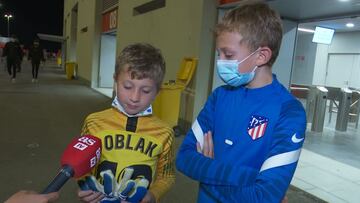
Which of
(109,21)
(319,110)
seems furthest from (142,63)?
(109,21)

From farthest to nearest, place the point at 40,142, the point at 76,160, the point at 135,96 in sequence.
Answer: the point at 40,142 < the point at 135,96 < the point at 76,160

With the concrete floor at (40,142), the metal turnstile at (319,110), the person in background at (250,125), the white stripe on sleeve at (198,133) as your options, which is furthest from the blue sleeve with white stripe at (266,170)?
the metal turnstile at (319,110)

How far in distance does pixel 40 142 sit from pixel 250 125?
16.5ft

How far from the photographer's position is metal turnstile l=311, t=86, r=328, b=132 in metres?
8.85

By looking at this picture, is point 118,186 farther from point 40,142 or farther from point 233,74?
point 40,142

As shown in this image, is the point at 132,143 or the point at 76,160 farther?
the point at 132,143

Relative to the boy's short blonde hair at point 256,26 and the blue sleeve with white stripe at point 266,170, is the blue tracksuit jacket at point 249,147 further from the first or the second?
the boy's short blonde hair at point 256,26

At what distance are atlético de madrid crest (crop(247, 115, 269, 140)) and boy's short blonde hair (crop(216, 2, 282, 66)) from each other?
0.27 metres

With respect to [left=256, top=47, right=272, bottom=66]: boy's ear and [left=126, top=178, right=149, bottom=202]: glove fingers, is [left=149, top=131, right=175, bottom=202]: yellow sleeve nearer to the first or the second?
[left=126, top=178, right=149, bottom=202]: glove fingers

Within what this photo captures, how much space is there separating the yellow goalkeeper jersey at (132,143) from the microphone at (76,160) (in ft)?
1.13

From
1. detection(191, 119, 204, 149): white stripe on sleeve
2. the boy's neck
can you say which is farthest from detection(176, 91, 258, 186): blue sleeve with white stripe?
the boy's neck

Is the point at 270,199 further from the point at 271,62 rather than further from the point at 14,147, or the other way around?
the point at 14,147

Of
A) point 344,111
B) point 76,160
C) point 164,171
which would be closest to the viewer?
point 76,160

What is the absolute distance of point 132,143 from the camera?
1.80 meters
